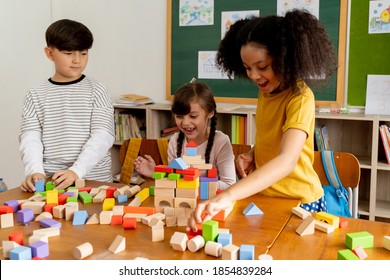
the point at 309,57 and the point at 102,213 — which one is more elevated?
the point at 309,57

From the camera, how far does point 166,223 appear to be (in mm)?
1268

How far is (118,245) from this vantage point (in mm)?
1087

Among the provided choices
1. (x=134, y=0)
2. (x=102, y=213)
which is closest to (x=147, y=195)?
(x=102, y=213)

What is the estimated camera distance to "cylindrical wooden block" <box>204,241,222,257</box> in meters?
1.06

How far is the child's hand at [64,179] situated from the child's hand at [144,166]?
1.08 ft

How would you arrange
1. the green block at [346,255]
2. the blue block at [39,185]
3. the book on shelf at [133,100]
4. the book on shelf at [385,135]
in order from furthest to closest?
the book on shelf at [133,100] < the book on shelf at [385,135] < the blue block at [39,185] < the green block at [346,255]

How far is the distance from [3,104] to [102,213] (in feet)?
9.74

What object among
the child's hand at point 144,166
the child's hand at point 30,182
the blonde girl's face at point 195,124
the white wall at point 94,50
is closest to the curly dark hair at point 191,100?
the blonde girl's face at point 195,124

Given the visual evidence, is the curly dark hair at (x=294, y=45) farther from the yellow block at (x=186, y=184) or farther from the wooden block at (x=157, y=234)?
the wooden block at (x=157, y=234)

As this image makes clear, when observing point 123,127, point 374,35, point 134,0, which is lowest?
point 123,127

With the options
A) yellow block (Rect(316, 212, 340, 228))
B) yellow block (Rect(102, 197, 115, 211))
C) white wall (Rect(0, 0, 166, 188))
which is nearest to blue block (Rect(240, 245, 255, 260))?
yellow block (Rect(316, 212, 340, 228))

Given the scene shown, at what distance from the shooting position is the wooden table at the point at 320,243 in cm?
107

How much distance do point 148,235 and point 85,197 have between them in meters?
0.39
